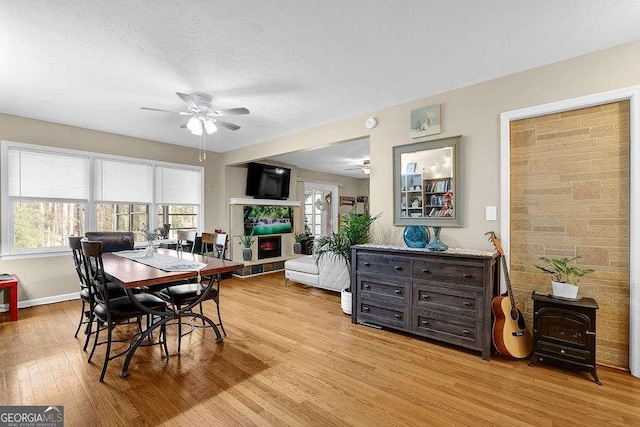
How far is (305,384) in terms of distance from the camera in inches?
83.3

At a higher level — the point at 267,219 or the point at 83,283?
the point at 267,219

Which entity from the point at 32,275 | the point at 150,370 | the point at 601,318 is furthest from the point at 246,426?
the point at 32,275

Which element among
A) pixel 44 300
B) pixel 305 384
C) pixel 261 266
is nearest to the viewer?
pixel 305 384

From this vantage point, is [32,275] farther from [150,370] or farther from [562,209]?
[562,209]

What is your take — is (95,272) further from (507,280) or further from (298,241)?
(298,241)

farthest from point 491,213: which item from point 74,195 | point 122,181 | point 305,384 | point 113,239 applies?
point 74,195

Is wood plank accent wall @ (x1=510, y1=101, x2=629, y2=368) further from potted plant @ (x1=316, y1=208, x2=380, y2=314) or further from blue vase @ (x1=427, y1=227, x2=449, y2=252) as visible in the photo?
potted plant @ (x1=316, y1=208, x2=380, y2=314)

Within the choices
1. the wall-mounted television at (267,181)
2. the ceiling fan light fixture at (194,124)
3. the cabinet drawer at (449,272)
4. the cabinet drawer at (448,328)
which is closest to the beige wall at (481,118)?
the cabinet drawer at (449,272)

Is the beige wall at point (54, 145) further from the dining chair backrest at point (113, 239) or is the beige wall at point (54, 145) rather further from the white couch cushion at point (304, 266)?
the white couch cushion at point (304, 266)

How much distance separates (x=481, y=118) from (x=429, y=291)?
1789mm

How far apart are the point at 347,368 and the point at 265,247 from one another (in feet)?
14.6

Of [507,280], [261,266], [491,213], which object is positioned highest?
[491,213]

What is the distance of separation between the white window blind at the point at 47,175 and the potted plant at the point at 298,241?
4.22 meters

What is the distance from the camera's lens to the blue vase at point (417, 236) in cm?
304
